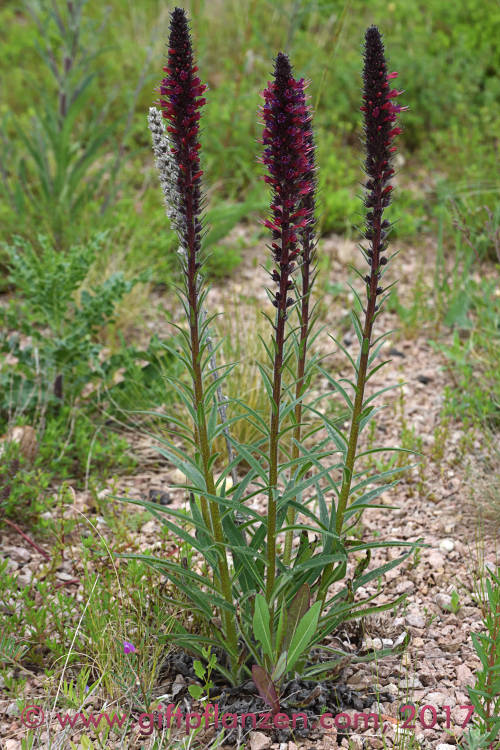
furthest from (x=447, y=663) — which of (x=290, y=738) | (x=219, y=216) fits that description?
(x=219, y=216)

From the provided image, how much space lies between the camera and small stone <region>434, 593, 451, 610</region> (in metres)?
2.75

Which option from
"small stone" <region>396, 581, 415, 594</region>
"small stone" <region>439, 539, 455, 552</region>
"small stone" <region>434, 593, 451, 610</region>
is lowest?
"small stone" <region>434, 593, 451, 610</region>

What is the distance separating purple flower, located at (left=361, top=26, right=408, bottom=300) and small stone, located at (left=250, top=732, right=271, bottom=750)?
1364mm

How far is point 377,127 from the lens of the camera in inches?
72.2

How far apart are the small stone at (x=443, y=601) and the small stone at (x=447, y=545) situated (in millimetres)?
271

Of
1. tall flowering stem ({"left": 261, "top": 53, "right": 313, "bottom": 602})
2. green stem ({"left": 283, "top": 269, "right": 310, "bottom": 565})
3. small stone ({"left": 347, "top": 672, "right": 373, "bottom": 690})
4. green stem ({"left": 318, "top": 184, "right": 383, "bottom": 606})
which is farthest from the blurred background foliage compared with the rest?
small stone ({"left": 347, "top": 672, "right": 373, "bottom": 690})

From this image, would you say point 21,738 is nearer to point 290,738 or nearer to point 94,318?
point 290,738

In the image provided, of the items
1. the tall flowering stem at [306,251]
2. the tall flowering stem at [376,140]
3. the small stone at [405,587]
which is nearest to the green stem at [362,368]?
the tall flowering stem at [376,140]

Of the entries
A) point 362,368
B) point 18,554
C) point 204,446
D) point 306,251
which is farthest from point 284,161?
point 18,554

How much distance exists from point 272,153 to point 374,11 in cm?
701

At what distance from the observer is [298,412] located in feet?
7.89

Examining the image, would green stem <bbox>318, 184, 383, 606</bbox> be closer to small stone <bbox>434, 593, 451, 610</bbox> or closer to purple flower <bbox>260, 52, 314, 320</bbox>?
purple flower <bbox>260, 52, 314, 320</bbox>

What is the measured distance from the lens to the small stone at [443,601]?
2.75 metres

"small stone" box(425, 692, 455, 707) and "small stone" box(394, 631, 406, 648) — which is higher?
"small stone" box(394, 631, 406, 648)
